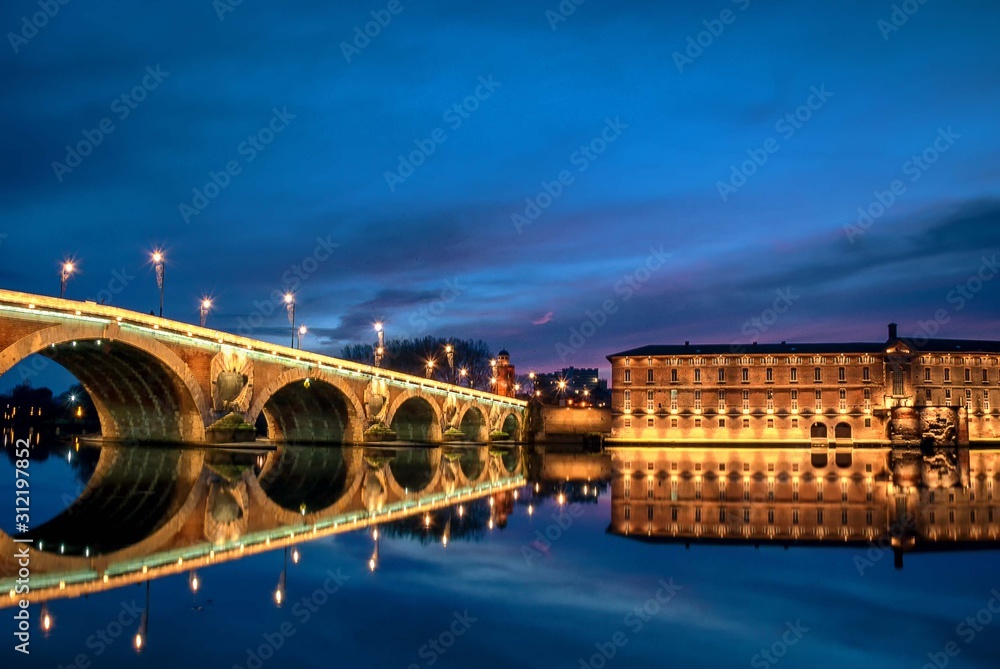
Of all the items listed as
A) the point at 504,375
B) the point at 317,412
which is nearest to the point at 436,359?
the point at 504,375

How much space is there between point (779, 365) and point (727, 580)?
92013 mm

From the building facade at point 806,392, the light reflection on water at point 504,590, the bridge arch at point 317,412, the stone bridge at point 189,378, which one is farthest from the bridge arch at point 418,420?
the light reflection on water at point 504,590

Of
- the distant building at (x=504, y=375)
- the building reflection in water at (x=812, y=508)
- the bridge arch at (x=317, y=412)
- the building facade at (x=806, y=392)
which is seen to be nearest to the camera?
the building reflection in water at (x=812, y=508)

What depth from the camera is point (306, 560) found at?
1531cm

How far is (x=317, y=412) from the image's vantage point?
228ft

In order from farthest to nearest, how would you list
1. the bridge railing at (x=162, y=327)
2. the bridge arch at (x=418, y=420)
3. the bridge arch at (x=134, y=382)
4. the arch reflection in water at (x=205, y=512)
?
the bridge arch at (x=418, y=420)
the bridge arch at (x=134, y=382)
the bridge railing at (x=162, y=327)
the arch reflection in water at (x=205, y=512)

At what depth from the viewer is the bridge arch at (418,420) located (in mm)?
81750

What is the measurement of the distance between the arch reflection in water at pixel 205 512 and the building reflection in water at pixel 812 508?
5.66 m

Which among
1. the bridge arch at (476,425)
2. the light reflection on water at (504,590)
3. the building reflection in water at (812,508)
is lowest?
the light reflection on water at (504,590)

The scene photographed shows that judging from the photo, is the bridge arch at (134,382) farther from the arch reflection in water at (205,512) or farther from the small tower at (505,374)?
the small tower at (505,374)

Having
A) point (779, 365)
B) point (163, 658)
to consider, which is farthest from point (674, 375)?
point (163, 658)

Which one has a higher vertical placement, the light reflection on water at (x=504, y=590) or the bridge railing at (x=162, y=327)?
the bridge railing at (x=162, y=327)

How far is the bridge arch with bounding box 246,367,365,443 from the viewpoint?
6431cm

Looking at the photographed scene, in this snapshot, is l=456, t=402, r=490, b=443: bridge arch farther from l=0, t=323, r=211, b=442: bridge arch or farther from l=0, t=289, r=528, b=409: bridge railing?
l=0, t=323, r=211, b=442: bridge arch
